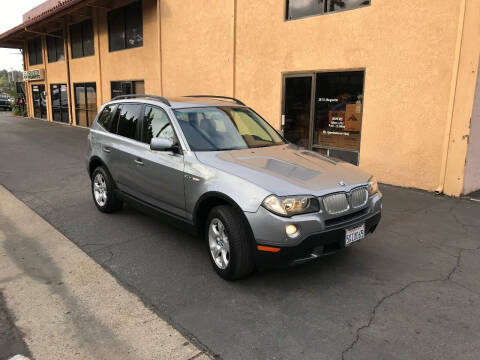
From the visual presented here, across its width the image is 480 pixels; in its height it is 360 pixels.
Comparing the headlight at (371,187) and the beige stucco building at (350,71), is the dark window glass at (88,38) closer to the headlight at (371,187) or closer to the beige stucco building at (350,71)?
the beige stucco building at (350,71)

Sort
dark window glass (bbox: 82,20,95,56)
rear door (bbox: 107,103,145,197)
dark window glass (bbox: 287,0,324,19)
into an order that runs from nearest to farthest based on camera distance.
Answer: rear door (bbox: 107,103,145,197) → dark window glass (bbox: 287,0,324,19) → dark window glass (bbox: 82,20,95,56)

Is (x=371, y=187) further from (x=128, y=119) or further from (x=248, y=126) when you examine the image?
(x=128, y=119)

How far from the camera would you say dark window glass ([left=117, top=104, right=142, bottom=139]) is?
17.3 feet

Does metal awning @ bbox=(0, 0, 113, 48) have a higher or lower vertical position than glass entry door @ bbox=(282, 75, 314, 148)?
higher

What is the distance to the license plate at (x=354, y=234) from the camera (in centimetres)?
368

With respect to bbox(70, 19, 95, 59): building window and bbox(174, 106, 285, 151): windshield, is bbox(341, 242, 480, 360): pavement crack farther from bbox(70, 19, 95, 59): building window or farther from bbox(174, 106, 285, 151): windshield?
bbox(70, 19, 95, 59): building window

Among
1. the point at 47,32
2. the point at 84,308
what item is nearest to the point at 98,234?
the point at 84,308

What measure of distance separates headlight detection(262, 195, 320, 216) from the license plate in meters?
0.49

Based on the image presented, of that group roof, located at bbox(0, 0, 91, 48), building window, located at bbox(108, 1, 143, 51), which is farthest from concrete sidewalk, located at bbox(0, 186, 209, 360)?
roof, located at bbox(0, 0, 91, 48)

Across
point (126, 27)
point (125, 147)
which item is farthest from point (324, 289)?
point (126, 27)

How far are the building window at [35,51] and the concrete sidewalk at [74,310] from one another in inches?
951

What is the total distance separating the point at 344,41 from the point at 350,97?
1.14 m

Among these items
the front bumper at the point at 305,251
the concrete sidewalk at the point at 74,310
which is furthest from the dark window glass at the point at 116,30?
the front bumper at the point at 305,251

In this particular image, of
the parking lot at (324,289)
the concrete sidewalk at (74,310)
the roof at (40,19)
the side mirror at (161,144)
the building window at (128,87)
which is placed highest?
the roof at (40,19)
